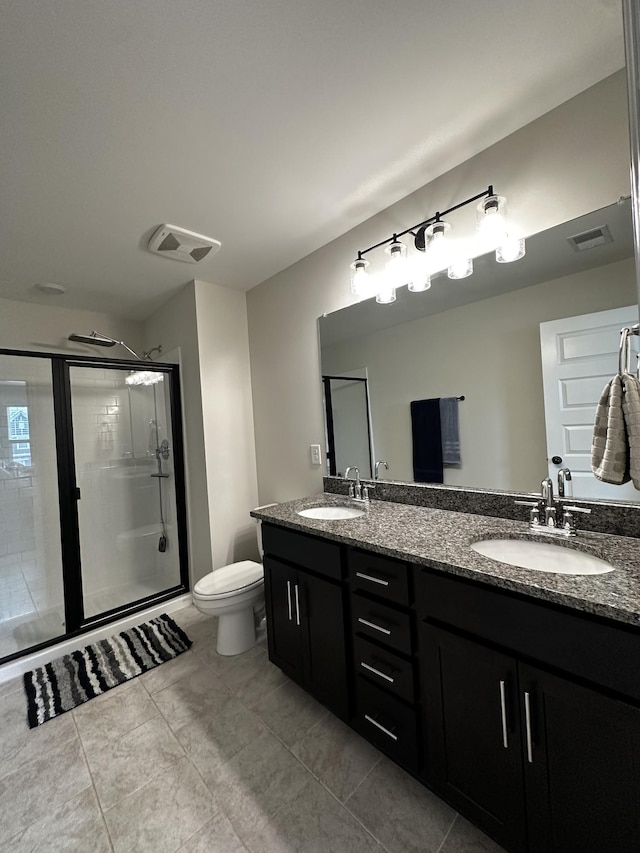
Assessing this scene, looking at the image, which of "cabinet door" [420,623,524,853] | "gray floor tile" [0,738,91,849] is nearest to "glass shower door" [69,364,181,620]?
"gray floor tile" [0,738,91,849]

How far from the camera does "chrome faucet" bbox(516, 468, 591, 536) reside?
120 centimetres

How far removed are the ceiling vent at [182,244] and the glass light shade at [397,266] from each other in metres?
1.02

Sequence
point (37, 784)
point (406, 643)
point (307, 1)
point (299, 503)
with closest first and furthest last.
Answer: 1. point (307, 1)
2. point (406, 643)
3. point (37, 784)
4. point (299, 503)

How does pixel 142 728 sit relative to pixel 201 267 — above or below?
below

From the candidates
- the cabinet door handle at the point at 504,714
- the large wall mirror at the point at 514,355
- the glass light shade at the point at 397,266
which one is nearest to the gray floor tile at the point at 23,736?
the cabinet door handle at the point at 504,714

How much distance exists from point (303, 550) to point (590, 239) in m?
1.62

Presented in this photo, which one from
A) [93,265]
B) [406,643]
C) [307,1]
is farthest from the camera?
[93,265]

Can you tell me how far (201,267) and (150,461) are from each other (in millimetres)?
1670

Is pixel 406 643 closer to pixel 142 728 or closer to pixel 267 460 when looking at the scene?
pixel 142 728

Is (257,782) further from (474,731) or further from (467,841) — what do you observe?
(474,731)

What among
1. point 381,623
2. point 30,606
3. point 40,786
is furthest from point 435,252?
point 30,606

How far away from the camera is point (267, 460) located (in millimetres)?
2633

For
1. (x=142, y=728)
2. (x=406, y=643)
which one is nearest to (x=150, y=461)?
(x=142, y=728)

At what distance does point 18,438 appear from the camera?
2.52 metres
